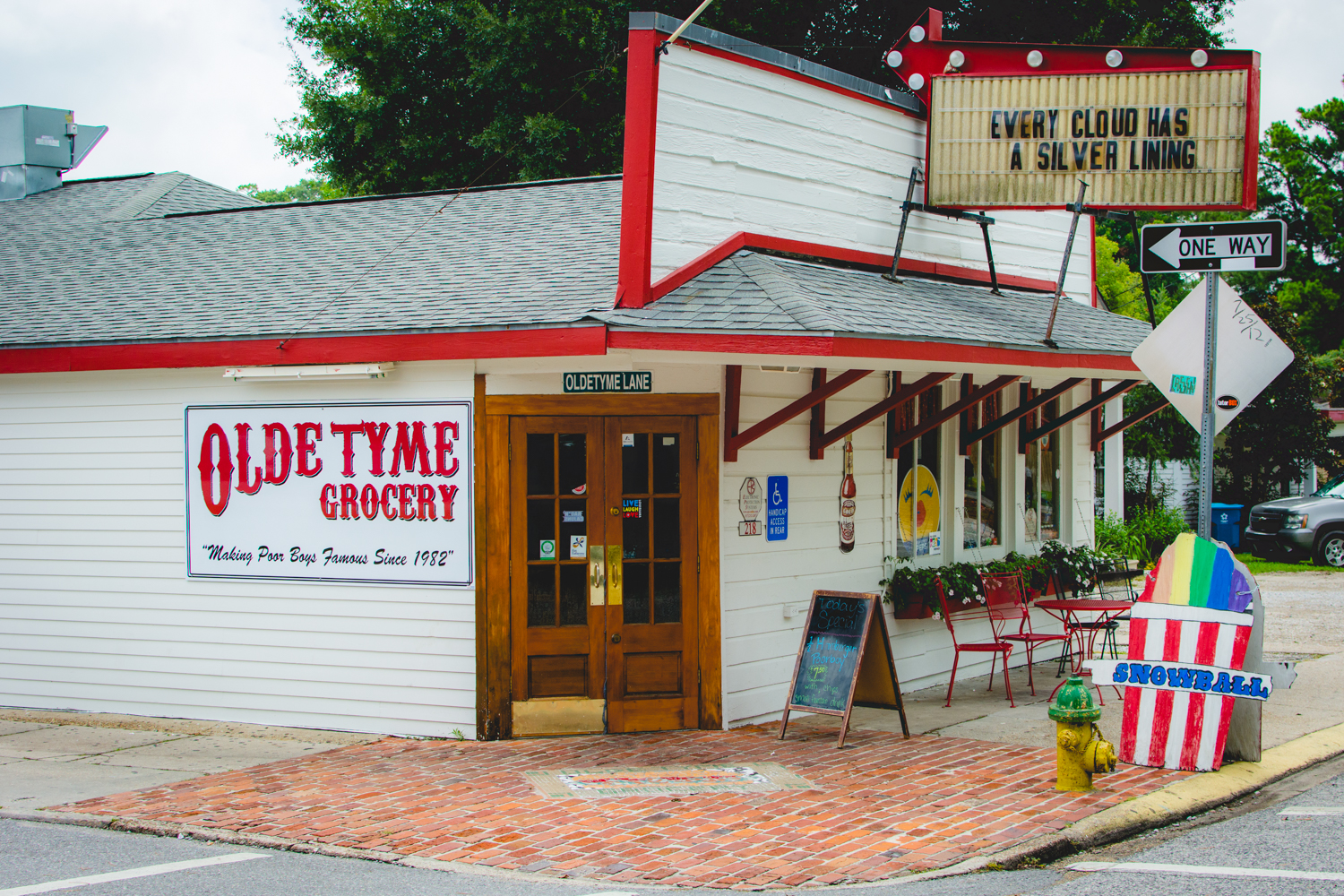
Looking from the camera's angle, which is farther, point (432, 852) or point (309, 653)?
point (309, 653)

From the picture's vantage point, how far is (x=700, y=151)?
8664 millimetres

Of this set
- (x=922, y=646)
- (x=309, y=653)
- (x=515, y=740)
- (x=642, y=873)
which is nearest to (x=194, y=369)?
(x=309, y=653)

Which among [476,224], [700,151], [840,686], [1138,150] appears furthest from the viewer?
[476,224]

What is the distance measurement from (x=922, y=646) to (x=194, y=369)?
253 inches

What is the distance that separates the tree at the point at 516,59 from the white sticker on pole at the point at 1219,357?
1389 cm

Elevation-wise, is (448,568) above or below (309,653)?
above

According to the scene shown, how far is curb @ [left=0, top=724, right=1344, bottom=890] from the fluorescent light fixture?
3384mm

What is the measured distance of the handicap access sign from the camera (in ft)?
29.1

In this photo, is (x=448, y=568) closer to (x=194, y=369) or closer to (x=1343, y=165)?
(x=194, y=369)

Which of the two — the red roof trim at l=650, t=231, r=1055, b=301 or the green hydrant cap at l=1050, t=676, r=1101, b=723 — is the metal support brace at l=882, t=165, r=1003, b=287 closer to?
the red roof trim at l=650, t=231, r=1055, b=301

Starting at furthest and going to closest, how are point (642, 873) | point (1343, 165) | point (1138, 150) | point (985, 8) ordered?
point (1343, 165) < point (985, 8) < point (1138, 150) < point (642, 873)

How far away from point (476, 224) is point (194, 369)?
303 cm

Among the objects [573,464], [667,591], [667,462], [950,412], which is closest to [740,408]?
[667,462]

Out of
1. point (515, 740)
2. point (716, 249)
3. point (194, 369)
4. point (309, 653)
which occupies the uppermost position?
point (716, 249)
